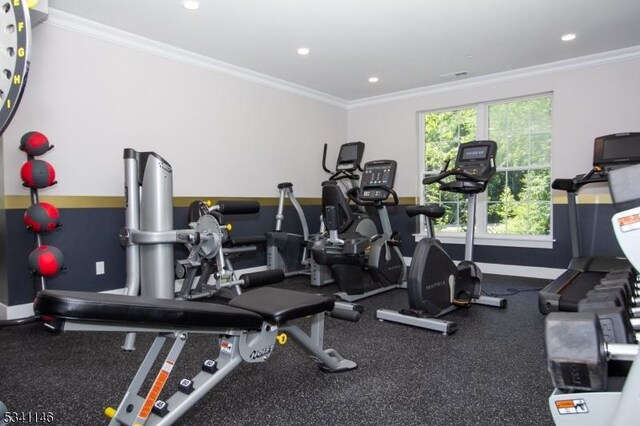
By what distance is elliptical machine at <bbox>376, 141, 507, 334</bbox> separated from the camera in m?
3.12

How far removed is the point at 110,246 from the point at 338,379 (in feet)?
8.97

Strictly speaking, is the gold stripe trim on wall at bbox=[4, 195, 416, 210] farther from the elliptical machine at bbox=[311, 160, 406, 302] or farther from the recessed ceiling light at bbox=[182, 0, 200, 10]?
the recessed ceiling light at bbox=[182, 0, 200, 10]

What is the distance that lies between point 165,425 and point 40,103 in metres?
3.12

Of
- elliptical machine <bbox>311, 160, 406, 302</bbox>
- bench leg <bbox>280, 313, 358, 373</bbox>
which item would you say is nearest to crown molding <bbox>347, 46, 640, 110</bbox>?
elliptical machine <bbox>311, 160, 406, 302</bbox>

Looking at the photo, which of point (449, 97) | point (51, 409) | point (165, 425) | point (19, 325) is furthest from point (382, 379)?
point (449, 97)

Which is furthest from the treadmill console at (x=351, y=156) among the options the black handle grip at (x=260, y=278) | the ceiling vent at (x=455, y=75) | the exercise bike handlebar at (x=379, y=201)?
the black handle grip at (x=260, y=278)

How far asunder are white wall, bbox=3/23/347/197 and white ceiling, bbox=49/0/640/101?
0.30m

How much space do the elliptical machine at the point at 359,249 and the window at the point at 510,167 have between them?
179cm

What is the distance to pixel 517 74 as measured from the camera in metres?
5.16

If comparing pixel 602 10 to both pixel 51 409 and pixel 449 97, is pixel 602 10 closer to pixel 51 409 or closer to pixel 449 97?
pixel 449 97

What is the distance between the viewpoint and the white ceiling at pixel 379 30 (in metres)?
3.44

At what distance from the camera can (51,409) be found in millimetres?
1921

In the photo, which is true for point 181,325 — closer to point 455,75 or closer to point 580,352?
point 580,352

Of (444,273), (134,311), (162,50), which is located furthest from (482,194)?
(134,311)
